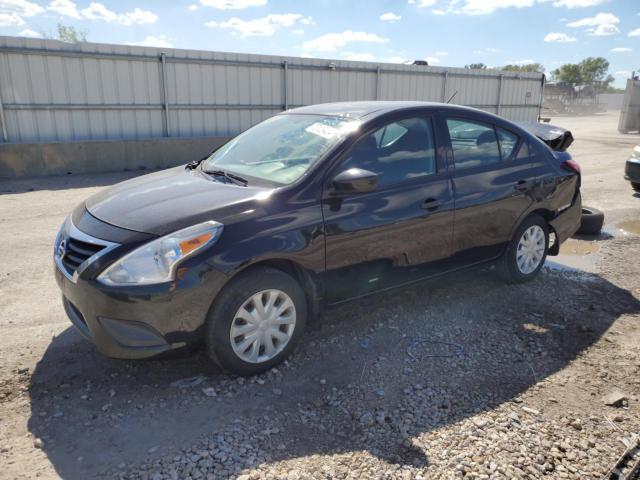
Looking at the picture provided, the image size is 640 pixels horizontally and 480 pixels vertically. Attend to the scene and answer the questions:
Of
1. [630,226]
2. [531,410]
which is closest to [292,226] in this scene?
[531,410]

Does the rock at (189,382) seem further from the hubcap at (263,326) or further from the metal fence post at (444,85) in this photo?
the metal fence post at (444,85)

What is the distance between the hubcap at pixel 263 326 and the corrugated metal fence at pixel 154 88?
33.5 feet

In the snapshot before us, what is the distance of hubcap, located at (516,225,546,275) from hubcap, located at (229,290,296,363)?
8.52ft

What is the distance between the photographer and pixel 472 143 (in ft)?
14.5

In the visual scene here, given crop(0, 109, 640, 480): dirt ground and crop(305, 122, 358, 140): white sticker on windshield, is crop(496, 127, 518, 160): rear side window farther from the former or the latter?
crop(305, 122, 358, 140): white sticker on windshield

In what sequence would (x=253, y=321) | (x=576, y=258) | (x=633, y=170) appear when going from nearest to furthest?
(x=253, y=321)
(x=576, y=258)
(x=633, y=170)

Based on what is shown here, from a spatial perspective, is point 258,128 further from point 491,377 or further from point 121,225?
point 491,377

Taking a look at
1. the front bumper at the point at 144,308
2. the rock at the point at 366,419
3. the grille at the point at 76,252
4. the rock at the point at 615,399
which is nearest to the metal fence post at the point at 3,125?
the grille at the point at 76,252

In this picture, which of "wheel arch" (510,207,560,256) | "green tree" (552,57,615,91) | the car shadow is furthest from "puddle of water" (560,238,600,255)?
"green tree" (552,57,615,91)

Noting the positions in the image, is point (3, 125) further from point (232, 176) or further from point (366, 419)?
point (366, 419)

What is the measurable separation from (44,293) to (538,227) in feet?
15.3

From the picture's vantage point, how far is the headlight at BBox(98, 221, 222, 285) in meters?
2.91

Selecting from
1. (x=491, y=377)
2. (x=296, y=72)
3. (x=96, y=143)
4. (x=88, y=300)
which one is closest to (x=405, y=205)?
(x=491, y=377)

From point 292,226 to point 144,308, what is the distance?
103 cm
